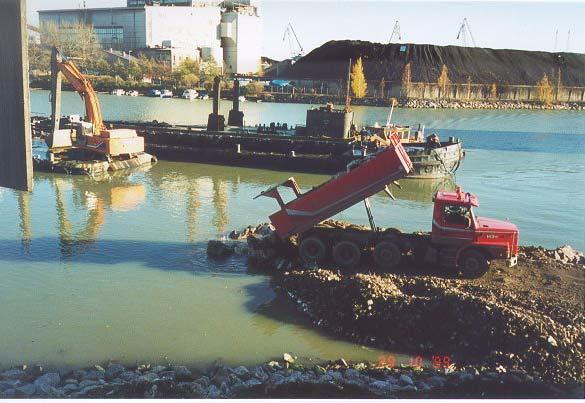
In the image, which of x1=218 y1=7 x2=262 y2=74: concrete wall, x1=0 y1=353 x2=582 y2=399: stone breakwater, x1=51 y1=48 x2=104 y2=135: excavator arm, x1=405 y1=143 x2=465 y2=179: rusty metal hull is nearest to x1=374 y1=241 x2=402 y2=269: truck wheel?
x1=0 y1=353 x2=582 y2=399: stone breakwater

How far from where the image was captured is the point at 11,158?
3.89 metres

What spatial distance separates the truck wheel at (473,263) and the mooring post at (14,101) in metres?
8.42

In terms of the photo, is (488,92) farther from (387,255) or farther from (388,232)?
(387,255)

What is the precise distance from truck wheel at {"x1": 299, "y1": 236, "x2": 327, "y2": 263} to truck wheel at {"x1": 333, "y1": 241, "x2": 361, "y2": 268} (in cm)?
31

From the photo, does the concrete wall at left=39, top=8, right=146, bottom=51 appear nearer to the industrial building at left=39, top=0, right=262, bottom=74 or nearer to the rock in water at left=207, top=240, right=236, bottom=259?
the industrial building at left=39, top=0, right=262, bottom=74

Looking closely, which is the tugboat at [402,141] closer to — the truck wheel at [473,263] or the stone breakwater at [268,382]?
the truck wheel at [473,263]

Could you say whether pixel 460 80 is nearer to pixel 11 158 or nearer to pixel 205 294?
pixel 205 294

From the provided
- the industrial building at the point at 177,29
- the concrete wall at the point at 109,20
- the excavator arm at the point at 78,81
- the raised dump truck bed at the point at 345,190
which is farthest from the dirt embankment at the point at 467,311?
the concrete wall at the point at 109,20

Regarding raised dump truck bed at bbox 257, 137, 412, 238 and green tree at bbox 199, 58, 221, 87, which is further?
green tree at bbox 199, 58, 221, 87

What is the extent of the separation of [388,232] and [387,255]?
1.78ft

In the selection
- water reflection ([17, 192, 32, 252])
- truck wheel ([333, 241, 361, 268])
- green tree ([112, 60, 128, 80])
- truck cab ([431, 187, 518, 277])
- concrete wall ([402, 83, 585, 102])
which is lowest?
water reflection ([17, 192, 32, 252])

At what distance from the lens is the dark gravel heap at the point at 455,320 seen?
25.4ft

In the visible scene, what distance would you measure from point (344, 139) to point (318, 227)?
1725 cm

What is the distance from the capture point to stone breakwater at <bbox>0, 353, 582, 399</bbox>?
272 inches
